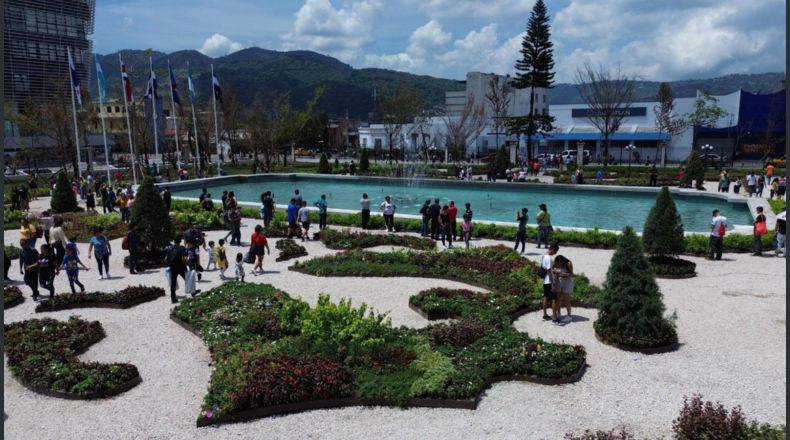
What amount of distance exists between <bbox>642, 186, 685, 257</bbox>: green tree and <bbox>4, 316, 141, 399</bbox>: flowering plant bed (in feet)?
39.9

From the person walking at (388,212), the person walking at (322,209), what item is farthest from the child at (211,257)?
the person walking at (388,212)

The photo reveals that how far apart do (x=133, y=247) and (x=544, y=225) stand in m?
11.7

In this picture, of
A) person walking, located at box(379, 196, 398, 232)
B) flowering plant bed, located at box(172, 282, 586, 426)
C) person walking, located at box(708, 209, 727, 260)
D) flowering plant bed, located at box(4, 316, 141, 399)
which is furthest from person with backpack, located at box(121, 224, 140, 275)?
person walking, located at box(708, 209, 727, 260)

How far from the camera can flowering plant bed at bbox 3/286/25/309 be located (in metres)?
13.4

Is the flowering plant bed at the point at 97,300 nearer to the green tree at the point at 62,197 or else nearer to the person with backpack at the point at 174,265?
the person with backpack at the point at 174,265

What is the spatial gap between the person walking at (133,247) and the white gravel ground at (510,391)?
3140 millimetres

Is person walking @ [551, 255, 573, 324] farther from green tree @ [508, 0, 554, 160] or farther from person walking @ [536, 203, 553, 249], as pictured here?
green tree @ [508, 0, 554, 160]

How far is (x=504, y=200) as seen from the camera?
32625mm

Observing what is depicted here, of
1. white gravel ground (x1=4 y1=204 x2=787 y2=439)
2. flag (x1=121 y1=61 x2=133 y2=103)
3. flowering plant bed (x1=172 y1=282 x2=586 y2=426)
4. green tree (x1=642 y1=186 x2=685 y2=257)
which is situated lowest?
white gravel ground (x1=4 y1=204 x2=787 y2=439)

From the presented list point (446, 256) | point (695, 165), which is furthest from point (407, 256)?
point (695, 165)

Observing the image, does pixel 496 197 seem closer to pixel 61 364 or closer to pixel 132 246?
pixel 132 246

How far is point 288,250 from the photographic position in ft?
58.5

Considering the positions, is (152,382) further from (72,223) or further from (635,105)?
(635,105)

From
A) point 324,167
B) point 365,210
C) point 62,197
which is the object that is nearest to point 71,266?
point 365,210
